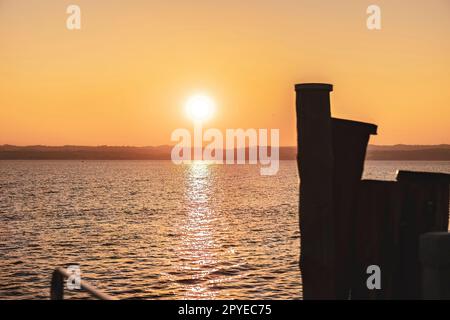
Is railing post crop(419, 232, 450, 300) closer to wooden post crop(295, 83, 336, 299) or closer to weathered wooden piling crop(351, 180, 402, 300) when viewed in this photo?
weathered wooden piling crop(351, 180, 402, 300)

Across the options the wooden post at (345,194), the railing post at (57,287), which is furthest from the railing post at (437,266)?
the railing post at (57,287)

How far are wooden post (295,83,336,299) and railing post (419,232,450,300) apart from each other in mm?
796

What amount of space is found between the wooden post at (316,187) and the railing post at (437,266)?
2.61 feet

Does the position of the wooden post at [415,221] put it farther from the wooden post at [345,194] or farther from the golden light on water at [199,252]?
the golden light on water at [199,252]

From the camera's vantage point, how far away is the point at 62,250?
132 feet

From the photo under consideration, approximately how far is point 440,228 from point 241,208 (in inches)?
3031

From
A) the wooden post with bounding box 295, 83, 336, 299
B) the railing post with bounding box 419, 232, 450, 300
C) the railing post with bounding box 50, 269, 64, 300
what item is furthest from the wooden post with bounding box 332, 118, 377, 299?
the railing post with bounding box 50, 269, 64, 300

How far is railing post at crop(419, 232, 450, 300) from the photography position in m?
4.87

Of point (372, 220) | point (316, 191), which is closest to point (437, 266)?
point (372, 220)

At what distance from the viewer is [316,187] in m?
5.09

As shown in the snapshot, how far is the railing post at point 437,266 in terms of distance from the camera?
16.0 feet

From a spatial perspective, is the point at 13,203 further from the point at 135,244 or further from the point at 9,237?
the point at 135,244

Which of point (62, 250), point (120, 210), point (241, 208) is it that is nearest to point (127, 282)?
point (62, 250)
